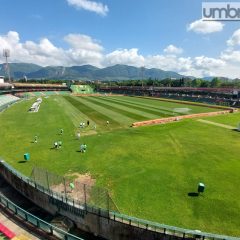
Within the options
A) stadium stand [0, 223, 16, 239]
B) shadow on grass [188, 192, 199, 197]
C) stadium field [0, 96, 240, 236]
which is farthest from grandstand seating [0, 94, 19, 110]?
shadow on grass [188, 192, 199, 197]

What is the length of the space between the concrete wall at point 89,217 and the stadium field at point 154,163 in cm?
221

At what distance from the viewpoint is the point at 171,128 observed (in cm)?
5238

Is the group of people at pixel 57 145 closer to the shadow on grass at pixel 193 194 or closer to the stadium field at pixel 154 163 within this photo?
the stadium field at pixel 154 163

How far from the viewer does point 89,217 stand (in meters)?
20.4

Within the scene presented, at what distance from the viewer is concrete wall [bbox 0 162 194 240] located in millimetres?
18297

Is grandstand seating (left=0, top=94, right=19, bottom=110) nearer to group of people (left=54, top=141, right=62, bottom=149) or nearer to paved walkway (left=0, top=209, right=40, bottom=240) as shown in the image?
group of people (left=54, top=141, right=62, bottom=149)

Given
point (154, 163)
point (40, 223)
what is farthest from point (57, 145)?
point (40, 223)

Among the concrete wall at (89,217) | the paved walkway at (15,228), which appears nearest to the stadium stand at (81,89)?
the concrete wall at (89,217)

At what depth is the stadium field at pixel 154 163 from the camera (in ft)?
69.8

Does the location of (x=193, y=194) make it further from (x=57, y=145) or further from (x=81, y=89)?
(x=81, y=89)

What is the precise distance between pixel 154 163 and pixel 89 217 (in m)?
13.5

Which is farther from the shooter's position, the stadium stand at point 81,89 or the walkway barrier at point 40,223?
the stadium stand at point 81,89

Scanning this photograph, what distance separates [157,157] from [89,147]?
36.7 feet

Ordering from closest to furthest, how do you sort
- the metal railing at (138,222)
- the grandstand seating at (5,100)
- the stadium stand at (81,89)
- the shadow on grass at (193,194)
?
1. the metal railing at (138,222)
2. the shadow on grass at (193,194)
3. the grandstand seating at (5,100)
4. the stadium stand at (81,89)
